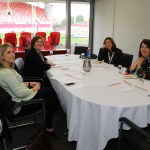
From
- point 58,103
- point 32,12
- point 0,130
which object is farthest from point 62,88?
point 32,12

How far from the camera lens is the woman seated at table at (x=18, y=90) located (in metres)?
1.98

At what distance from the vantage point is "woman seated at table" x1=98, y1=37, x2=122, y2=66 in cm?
379

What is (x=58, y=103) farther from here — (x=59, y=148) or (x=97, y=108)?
(x=97, y=108)

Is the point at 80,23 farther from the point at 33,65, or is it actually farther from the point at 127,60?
the point at 33,65

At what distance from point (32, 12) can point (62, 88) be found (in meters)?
4.99

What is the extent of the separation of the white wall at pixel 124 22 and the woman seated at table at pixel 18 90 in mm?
3454

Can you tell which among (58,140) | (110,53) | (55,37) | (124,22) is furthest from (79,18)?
(58,140)

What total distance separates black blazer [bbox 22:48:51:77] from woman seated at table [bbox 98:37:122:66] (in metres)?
1.31

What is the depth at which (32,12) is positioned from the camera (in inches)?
256

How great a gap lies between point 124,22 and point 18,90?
4.48m

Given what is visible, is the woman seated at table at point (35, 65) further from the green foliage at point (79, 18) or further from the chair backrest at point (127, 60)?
the green foliage at point (79, 18)

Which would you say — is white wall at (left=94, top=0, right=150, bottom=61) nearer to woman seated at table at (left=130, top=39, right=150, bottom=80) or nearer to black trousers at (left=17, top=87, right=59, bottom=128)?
woman seated at table at (left=130, top=39, right=150, bottom=80)

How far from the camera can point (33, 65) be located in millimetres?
3152

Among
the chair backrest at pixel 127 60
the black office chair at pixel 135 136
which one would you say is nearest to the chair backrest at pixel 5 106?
the black office chair at pixel 135 136
